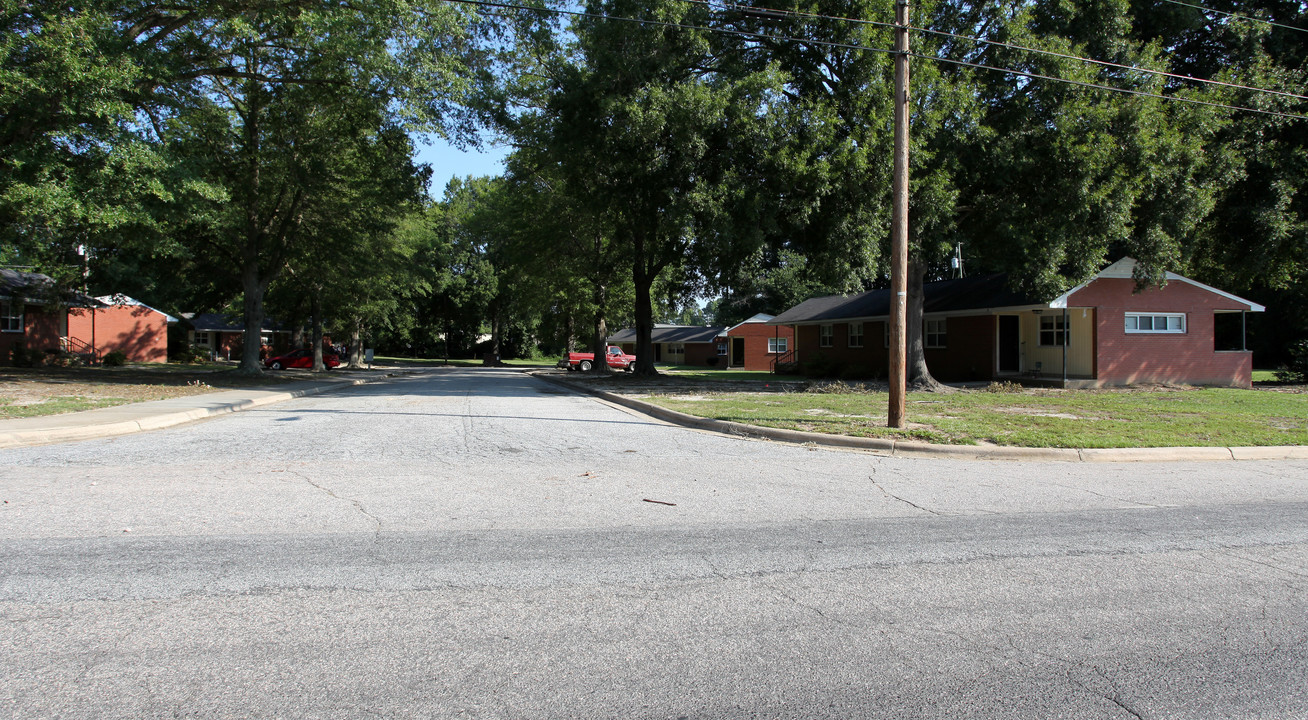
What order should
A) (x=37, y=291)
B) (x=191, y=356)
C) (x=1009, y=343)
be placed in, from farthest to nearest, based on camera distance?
1. (x=191, y=356)
2. (x=37, y=291)
3. (x=1009, y=343)

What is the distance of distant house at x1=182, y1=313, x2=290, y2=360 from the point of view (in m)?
62.8

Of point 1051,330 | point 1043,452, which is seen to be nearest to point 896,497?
point 1043,452

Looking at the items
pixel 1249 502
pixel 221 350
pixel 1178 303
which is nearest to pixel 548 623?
pixel 1249 502

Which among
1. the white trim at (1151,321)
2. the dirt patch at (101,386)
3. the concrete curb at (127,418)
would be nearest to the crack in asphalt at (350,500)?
the concrete curb at (127,418)

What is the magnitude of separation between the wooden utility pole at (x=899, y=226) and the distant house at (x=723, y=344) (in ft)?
103

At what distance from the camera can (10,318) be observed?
35281mm

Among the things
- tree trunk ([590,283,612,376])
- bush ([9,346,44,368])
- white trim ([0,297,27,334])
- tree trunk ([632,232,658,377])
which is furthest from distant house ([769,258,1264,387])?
white trim ([0,297,27,334])

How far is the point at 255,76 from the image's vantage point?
21.7 metres

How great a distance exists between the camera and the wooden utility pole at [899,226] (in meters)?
12.1

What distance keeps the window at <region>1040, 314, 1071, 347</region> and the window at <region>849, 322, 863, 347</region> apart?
8383 mm

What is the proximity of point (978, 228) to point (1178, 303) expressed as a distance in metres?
9.10

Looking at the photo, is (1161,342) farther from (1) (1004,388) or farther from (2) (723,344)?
(2) (723,344)

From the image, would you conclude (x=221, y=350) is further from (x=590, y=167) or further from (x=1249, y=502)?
(x=1249, y=502)

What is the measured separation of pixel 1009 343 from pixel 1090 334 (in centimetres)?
303
